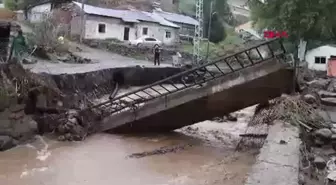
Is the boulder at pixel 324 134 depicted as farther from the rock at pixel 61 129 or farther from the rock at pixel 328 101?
the rock at pixel 61 129

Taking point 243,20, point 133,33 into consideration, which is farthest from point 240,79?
point 243,20

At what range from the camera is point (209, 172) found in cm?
977

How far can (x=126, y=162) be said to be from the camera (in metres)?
10.9

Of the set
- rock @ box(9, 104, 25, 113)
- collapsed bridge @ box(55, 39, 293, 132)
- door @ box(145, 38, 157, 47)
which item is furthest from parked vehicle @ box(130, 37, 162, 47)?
rock @ box(9, 104, 25, 113)

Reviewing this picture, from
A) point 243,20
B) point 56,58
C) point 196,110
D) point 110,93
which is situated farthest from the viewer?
point 243,20

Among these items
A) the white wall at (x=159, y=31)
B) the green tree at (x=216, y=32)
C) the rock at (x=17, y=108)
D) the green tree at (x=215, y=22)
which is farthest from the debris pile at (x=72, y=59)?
the green tree at (x=215, y=22)

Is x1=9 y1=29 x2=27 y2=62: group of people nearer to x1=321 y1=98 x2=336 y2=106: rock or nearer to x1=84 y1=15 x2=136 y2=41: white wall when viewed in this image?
x1=321 y1=98 x2=336 y2=106: rock

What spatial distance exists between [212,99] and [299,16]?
59.3 feet

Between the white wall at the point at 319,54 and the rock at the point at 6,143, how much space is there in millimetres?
33851

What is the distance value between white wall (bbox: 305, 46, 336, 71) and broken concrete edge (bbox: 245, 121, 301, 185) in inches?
1320

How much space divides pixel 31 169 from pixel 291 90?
7394 mm

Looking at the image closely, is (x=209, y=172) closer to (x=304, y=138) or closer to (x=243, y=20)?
(x=304, y=138)

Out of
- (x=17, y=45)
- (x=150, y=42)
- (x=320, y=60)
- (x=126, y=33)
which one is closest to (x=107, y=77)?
(x=17, y=45)

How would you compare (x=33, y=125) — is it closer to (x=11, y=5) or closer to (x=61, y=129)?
(x=61, y=129)
